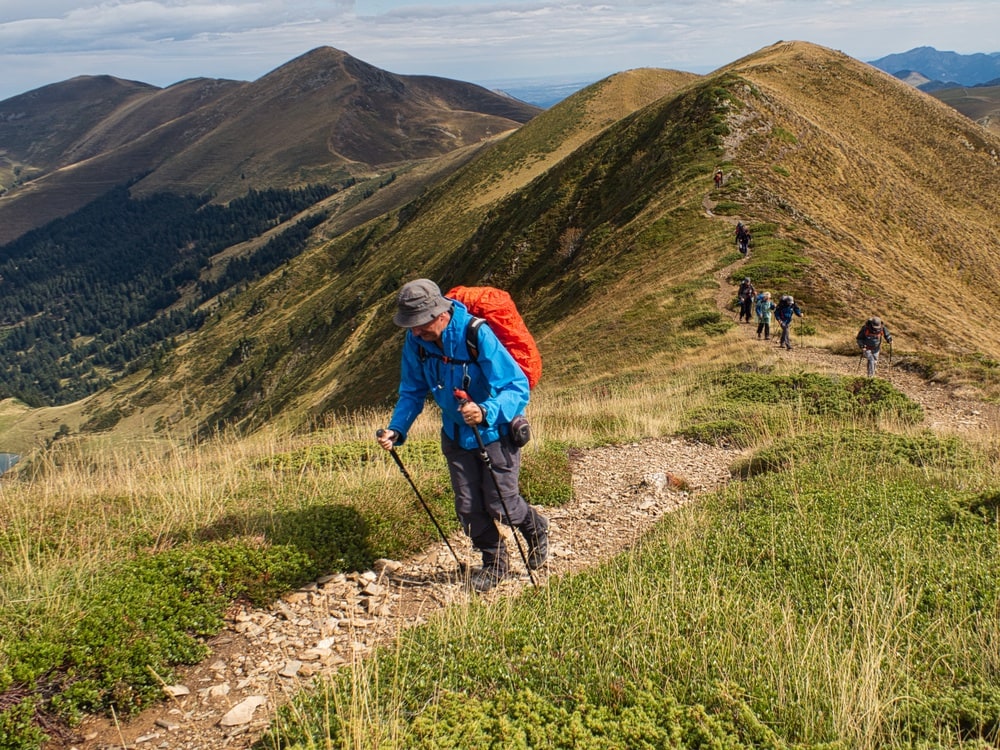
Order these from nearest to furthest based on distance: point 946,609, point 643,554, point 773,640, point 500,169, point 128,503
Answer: point 773,640 → point 946,609 → point 643,554 → point 128,503 → point 500,169

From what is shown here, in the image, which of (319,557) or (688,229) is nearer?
(319,557)

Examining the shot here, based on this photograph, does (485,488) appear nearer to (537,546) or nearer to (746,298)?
(537,546)

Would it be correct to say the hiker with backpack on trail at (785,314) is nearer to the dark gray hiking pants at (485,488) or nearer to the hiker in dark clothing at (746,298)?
the hiker in dark clothing at (746,298)

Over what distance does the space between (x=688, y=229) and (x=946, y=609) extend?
28249mm

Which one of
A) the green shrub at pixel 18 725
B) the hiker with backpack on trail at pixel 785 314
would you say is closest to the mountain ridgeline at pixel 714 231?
the hiker with backpack on trail at pixel 785 314

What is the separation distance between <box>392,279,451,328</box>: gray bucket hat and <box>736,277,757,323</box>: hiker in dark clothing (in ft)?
59.9

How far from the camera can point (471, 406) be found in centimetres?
462

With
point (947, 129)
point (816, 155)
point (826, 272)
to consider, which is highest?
point (947, 129)

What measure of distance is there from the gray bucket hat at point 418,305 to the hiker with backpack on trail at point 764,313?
53.8 ft

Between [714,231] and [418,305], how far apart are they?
26.7 meters

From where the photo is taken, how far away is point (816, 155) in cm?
4006

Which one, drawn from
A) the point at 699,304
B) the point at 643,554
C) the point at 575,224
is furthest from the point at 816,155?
the point at 643,554

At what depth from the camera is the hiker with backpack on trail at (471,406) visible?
15.7 feet

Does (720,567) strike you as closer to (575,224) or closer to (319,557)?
(319,557)
